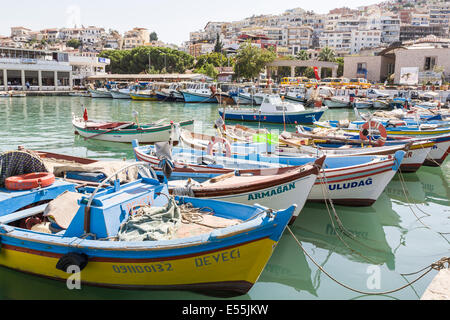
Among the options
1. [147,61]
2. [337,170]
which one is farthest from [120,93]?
[337,170]

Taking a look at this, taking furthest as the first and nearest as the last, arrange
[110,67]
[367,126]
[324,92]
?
[110,67] < [324,92] < [367,126]

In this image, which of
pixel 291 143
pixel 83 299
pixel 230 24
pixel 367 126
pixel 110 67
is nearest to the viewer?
pixel 83 299

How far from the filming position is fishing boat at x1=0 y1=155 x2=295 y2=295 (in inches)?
Result: 226

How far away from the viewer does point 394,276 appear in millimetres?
7531

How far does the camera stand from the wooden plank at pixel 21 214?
6.83 metres

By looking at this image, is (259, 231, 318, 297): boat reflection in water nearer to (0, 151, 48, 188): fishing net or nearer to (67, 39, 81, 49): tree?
(0, 151, 48, 188): fishing net

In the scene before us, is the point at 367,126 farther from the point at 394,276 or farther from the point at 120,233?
the point at 120,233

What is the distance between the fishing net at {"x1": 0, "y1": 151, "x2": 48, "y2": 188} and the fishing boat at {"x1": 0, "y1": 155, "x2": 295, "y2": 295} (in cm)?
78

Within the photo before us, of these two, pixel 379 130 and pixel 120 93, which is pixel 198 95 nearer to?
pixel 120 93

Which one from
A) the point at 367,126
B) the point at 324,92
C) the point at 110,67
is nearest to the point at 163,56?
the point at 110,67

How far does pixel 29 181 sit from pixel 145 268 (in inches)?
130

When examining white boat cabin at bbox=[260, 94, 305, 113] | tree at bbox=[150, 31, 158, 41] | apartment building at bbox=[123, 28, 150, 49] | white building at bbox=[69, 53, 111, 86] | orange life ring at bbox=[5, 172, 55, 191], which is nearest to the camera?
orange life ring at bbox=[5, 172, 55, 191]

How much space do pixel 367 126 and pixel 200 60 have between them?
8153cm
